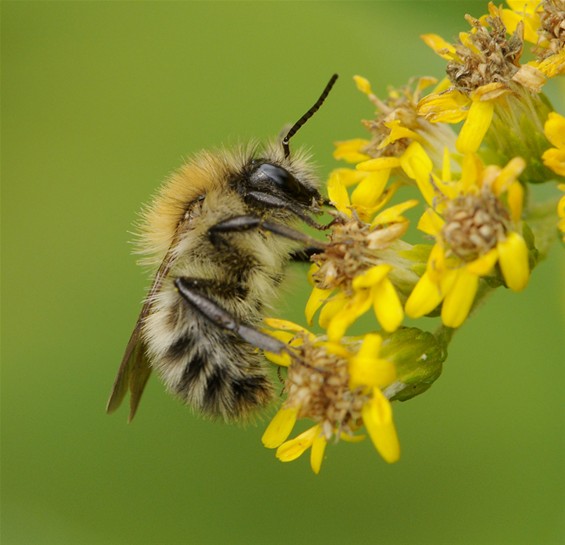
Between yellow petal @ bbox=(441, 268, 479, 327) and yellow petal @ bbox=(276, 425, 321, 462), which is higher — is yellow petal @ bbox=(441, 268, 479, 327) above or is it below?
above

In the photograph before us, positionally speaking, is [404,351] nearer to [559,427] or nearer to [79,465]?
[559,427]

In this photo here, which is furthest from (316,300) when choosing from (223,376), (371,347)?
(223,376)

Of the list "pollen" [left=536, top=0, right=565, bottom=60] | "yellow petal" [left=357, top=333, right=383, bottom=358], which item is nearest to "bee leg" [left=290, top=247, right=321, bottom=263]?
"yellow petal" [left=357, top=333, right=383, bottom=358]

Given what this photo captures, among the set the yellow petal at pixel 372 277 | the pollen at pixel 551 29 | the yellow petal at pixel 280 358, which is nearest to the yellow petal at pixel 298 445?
the yellow petal at pixel 280 358

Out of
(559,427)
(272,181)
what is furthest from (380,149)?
(559,427)

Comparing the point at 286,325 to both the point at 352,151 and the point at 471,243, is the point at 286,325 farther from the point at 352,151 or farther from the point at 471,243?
the point at 352,151

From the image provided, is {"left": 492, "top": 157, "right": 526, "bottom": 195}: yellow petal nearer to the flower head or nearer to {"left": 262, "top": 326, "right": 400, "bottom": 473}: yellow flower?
the flower head
